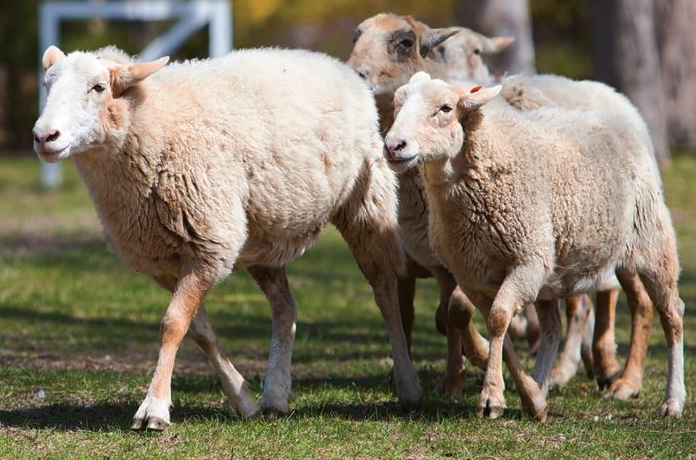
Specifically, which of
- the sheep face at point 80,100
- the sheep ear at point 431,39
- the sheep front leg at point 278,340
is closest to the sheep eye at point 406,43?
the sheep ear at point 431,39

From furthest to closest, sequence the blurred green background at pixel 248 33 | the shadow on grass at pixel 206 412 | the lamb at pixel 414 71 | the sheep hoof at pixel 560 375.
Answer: the blurred green background at pixel 248 33
the sheep hoof at pixel 560 375
the lamb at pixel 414 71
the shadow on grass at pixel 206 412

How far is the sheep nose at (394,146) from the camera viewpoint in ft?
17.9

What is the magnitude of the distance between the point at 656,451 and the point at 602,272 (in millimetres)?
1225

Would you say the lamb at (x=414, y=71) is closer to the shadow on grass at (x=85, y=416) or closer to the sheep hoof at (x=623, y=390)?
the sheep hoof at (x=623, y=390)

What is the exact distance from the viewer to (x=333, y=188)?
6285 mm

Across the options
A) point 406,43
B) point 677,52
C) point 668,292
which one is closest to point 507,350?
point 668,292

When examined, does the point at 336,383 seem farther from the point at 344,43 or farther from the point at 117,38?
the point at 344,43

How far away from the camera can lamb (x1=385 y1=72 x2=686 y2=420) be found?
571cm

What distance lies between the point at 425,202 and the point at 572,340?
1.41 m

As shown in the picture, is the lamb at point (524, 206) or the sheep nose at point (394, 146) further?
the lamb at point (524, 206)

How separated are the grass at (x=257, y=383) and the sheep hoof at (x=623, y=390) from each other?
0.07 meters

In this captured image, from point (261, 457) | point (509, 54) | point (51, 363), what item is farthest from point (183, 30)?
point (261, 457)

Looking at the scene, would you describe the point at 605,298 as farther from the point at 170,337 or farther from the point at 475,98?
the point at 170,337

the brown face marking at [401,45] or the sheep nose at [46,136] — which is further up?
the brown face marking at [401,45]
